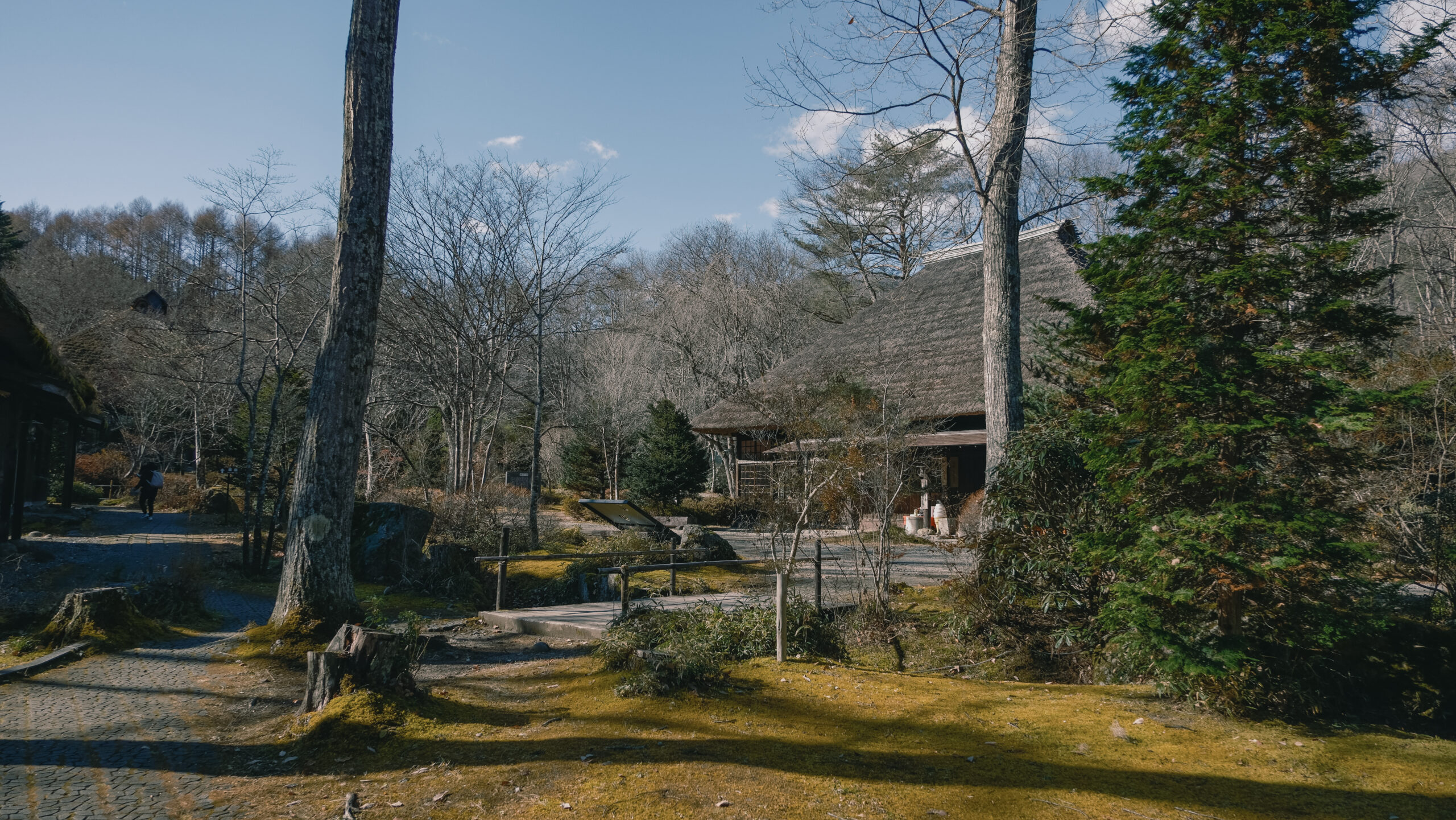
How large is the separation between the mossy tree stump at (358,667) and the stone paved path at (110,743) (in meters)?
0.56

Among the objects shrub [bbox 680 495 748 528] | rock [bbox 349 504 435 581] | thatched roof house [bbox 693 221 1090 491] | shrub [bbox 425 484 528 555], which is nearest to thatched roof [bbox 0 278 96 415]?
rock [bbox 349 504 435 581]

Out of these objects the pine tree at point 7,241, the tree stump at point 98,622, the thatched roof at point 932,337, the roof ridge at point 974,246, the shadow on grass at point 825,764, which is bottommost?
the shadow on grass at point 825,764

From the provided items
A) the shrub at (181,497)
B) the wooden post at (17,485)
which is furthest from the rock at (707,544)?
the shrub at (181,497)

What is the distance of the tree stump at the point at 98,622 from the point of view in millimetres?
6668

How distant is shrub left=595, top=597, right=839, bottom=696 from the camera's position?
16.5 feet

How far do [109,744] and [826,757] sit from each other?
4.12m

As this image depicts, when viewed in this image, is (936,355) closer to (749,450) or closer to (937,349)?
(937,349)

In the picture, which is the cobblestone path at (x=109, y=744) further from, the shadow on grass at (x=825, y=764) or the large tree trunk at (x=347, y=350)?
the large tree trunk at (x=347, y=350)

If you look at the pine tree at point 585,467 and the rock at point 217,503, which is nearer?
the rock at point 217,503

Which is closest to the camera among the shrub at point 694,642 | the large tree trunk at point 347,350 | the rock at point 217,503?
the shrub at point 694,642

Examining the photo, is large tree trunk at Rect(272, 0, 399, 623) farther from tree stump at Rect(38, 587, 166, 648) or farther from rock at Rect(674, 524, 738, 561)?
rock at Rect(674, 524, 738, 561)

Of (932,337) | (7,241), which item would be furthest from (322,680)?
(7,241)

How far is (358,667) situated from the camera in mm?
4723

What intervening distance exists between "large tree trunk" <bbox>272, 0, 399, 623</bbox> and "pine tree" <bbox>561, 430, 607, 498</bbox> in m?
19.6
